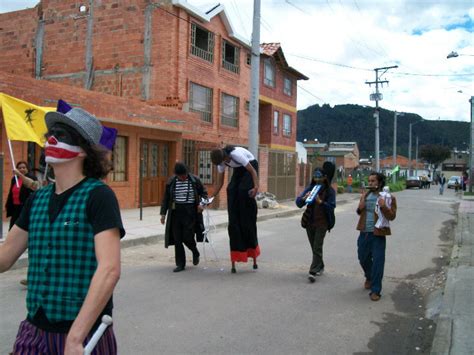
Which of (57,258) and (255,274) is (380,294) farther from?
(57,258)

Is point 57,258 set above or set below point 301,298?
above

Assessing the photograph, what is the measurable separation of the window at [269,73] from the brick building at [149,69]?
10.8 ft

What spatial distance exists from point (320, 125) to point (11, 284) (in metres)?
123

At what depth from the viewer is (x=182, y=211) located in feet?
25.4

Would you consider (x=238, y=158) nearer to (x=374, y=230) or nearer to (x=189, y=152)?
(x=374, y=230)

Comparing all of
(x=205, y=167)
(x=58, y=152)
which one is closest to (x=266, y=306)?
(x=58, y=152)

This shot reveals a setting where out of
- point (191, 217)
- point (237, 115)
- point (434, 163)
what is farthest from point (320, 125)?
point (191, 217)

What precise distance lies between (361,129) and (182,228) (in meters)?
127

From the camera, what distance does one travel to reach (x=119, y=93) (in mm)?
20719

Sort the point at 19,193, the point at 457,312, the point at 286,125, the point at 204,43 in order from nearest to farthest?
the point at 457,312, the point at 19,193, the point at 204,43, the point at 286,125

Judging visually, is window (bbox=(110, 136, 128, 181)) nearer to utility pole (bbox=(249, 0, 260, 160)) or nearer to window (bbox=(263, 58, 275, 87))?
utility pole (bbox=(249, 0, 260, 160))

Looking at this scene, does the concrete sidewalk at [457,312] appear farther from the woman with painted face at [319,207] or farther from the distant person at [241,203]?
the distant person at [241,203]

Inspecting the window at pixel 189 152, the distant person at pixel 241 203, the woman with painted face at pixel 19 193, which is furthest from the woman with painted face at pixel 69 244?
the window at pixel 189 152

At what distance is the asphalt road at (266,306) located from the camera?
463 cm
